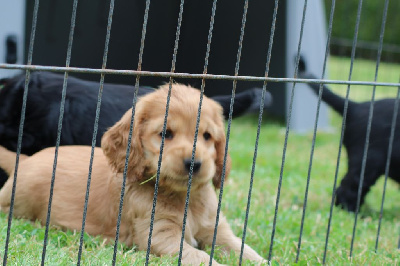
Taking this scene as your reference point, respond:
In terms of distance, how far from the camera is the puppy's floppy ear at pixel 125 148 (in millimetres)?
2842

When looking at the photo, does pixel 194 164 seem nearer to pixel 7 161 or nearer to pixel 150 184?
pixel 150 184

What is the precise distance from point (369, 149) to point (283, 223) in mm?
1072

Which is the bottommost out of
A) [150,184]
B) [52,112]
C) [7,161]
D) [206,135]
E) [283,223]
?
[283,223]

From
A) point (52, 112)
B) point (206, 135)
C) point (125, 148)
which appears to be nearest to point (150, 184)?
point (125, 148)

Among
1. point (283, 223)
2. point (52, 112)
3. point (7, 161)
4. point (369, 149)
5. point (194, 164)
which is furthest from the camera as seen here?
point (369, 149)

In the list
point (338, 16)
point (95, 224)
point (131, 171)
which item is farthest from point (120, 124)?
point (338, 16)

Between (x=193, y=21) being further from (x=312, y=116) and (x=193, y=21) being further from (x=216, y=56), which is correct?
(x=312, y=116)

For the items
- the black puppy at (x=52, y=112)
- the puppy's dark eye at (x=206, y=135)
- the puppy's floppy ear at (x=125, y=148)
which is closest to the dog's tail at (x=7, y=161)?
the black puppy at (x=52, y=112)

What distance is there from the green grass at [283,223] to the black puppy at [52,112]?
2.62 feet

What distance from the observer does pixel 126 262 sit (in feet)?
8.16

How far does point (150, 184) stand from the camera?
291 centimetres

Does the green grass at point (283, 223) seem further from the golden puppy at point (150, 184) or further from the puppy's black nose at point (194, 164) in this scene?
the puppy's black nose at point (194, 164)

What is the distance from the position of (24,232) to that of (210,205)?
36.8 inches

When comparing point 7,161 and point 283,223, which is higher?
point 7,161
